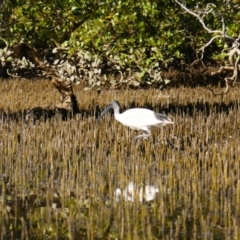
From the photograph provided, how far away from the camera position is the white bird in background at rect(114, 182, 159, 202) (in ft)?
21.7

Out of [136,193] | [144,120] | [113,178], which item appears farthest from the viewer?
[144,120]

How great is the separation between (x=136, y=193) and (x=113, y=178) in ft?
2.91

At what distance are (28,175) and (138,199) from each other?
168 cm

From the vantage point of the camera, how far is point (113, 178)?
7.52 meters

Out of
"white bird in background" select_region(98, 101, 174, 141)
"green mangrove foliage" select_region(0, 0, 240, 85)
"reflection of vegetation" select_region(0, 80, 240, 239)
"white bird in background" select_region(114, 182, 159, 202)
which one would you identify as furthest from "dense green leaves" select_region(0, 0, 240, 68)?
"white bird in background" select_region(114, 182, 159, 202)

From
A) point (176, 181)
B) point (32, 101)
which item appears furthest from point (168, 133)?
point (32, 101)

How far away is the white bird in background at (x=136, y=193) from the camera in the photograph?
6606 millimetres

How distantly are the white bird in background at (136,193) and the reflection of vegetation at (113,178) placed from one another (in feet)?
0.26

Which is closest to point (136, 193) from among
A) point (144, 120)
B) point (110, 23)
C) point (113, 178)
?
point (113, 178)

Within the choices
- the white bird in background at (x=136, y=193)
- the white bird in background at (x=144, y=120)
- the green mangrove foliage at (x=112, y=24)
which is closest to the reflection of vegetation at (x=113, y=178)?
the white bird in background at (x=136, y=193)

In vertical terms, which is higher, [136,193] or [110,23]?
[110,23]

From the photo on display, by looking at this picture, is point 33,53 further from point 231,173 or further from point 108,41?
point 231,173

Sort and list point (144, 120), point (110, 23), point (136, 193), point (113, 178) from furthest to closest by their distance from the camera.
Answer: point (110, 23) < point (144, 120) < point (113, 178) < point (136, 193)

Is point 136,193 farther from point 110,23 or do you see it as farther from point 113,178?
point 110,23
